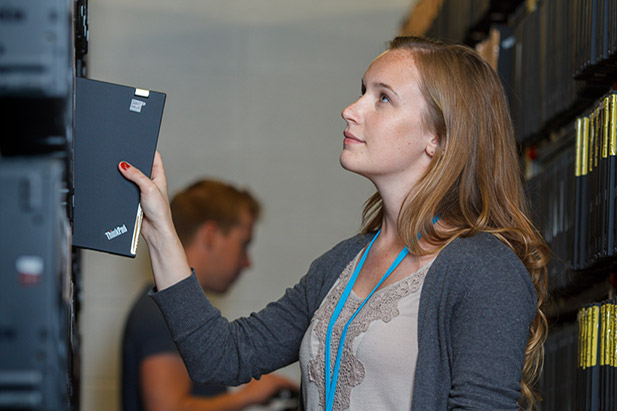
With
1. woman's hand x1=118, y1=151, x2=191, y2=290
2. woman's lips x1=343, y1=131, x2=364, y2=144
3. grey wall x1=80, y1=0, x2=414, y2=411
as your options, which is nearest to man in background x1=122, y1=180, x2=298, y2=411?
grey wall x1=80, y1=0, x2=414, y2=411

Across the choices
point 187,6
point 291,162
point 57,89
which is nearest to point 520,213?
point 57,89

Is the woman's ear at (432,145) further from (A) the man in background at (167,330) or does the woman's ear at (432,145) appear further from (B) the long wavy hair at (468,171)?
(A) the man in background at (167,330)

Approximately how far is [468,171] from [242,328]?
56 cm

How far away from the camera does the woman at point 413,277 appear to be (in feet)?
4.78

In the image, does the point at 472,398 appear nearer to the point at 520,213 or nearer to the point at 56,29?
the point at 520,213

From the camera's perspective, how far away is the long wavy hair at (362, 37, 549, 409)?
1.62 metres

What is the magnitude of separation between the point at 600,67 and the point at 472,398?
0.96 m

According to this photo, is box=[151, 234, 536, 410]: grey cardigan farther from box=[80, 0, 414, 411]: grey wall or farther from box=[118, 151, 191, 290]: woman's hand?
box=[80, 0, 414, 411]: grey wall

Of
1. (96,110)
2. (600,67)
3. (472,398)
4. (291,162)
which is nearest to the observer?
(472,398)

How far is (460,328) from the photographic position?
4.78 ft

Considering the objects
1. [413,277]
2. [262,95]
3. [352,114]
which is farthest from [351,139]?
[262,95]

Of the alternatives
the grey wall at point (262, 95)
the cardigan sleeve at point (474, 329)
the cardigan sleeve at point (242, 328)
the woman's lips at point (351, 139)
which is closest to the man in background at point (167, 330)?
the grey wall at point (262, 95)

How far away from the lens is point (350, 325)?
1567 mm

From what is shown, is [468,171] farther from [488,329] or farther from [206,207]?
[206,207]
